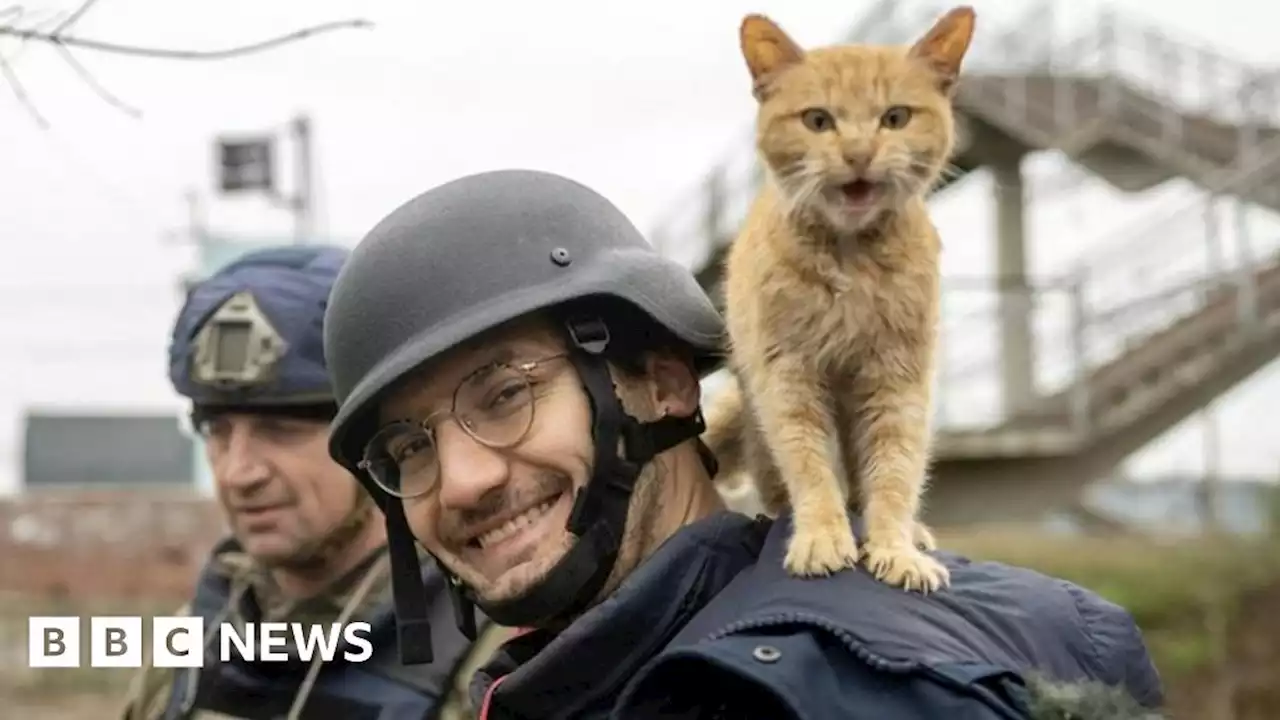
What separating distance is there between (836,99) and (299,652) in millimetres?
1860

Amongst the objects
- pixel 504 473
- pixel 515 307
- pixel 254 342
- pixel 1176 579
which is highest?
pixel 515 307

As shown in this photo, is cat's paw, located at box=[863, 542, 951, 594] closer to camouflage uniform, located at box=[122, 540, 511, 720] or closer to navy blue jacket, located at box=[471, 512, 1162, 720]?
navy blue jacket, located at box=[471, 512, 1162, 720]

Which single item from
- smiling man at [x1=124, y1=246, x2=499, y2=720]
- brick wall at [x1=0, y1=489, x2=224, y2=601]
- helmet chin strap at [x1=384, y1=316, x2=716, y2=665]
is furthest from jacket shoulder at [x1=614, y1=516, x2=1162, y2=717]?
brick wall at [x1=0, y1=489, x2=224, y2=601]

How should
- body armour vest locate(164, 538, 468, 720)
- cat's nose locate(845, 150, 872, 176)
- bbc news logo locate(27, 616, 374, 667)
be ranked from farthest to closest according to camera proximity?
bbc news logo locate(27, 616, 374, 667)
body armour vest locate(164, 538, 468, 720)
cat's nose locate(845, 150, 872, 176)

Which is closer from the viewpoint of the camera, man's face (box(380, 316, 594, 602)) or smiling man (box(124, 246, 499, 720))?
man's face (box(380, 316, 594, 602))

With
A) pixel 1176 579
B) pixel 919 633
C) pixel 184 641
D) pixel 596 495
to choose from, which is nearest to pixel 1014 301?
pixel 1176 579

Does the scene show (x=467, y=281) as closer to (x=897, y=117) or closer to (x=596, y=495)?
(x=596, y=495)

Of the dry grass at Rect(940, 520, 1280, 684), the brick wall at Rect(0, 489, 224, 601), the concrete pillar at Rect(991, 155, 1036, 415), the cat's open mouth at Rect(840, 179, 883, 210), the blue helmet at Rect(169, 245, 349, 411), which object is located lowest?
the brick wall at Rect(0, 489, 224, 601)

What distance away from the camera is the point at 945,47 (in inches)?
95.4

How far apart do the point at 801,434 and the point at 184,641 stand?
1.95 meters

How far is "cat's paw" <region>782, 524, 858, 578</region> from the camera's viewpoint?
217cm

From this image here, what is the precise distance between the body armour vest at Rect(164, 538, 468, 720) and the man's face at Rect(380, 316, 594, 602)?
2.80ft

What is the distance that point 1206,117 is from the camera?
40.4ft

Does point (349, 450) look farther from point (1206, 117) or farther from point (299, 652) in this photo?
point (1206, 117)
